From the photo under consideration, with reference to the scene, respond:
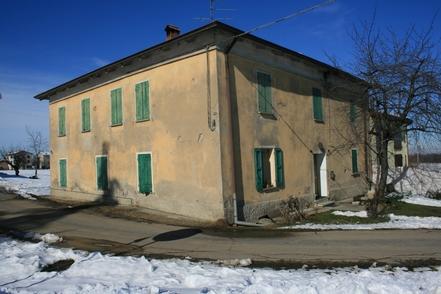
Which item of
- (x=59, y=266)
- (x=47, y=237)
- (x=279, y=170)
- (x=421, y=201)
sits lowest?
(x=421, y=201)

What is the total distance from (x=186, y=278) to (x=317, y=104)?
11954 mm

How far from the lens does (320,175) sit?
1648 cm

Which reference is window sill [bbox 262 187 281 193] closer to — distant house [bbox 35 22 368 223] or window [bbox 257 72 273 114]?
distant house [bbox 35 22 368 223]

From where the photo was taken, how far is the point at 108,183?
15.6 meters

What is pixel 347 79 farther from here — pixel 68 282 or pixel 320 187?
pixel 68 282

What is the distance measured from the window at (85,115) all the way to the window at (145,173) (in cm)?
419

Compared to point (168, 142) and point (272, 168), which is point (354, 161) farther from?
point (168, 142)

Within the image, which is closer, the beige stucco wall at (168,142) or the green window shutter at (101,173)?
the beige stucco wall at (168,142)

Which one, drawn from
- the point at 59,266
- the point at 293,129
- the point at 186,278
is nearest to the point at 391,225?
the point at 293,129

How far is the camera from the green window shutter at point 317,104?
52.1ft

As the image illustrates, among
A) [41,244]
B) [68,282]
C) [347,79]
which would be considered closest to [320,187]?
[347,79]

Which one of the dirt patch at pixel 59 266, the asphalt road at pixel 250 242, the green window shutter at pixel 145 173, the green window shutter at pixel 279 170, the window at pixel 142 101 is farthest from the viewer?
the window at pixel 142 101

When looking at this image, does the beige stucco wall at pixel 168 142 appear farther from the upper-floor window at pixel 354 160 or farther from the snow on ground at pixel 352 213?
the upper-floor window at pixel 354 160

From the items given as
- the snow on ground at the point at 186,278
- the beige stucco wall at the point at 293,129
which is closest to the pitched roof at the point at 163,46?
the beige stucco wall at the point at 293,129
